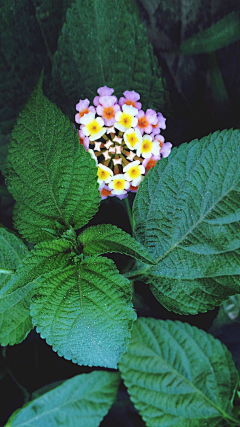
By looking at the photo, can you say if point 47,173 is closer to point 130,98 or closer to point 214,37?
point 130,98

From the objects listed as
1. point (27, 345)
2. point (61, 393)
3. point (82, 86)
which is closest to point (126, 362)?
point (61, 393)

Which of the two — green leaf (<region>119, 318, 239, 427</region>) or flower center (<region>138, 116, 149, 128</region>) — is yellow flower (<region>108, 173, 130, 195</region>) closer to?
flower center (<region>138, 116, 149, 128</region>)

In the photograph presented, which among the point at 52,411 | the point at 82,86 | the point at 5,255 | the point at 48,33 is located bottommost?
the point at 52,411

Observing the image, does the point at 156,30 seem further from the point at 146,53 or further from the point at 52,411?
the point at 52,411

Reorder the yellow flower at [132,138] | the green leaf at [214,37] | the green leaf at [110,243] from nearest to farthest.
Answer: the green leaf at [110,243] < the yellow flower at [132,138] < the green leaf at [214,37]

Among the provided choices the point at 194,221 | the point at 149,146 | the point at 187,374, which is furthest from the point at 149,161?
the point at 187,374

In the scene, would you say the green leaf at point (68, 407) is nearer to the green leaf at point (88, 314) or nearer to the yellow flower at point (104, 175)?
the green leaf at point (88, 314)

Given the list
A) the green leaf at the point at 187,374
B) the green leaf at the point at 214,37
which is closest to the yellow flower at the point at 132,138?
the green leaf at the point at 214,37
